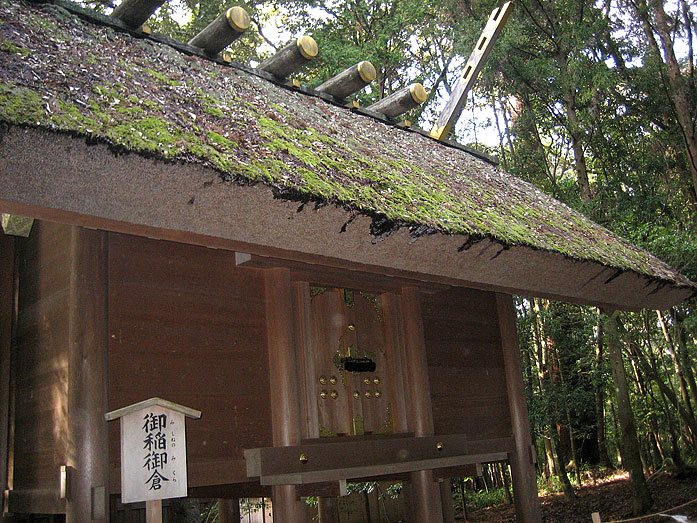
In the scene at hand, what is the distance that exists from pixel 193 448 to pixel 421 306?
7.35ft

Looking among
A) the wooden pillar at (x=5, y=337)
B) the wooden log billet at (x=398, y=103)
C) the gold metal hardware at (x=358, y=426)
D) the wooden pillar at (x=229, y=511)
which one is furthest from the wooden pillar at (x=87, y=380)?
the wooden pillar at (x=229, y=511)

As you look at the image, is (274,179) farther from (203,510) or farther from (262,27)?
(203,510)

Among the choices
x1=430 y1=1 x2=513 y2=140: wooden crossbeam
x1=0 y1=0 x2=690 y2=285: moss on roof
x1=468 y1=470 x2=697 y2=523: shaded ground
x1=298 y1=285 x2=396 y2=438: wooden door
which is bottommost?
x1=468 y1=470 x2=697 y2=523: shaded ground

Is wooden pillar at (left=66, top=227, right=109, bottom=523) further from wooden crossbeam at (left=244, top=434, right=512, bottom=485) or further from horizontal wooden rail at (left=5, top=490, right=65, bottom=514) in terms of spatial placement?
wooden crossbeam at (left=244, top=434, right=512, bottom=485)

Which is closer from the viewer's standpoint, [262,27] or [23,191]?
[23,191]

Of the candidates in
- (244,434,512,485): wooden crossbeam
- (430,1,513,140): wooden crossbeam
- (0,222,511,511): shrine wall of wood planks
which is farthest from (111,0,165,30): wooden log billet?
(430,1,513,140): wooden crossbeam

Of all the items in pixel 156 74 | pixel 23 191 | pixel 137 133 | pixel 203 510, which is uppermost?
pixel 156 74

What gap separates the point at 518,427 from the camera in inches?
229

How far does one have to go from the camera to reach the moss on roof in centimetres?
263

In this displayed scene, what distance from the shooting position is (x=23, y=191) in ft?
8.05

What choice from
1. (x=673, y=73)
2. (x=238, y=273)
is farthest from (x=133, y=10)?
(x=673, y=73)

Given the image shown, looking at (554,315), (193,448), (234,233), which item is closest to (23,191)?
(234,233)

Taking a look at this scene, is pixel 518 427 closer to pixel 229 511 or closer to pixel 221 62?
pixel 229 511

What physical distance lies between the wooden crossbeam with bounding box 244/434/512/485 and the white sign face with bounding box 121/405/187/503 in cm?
86
